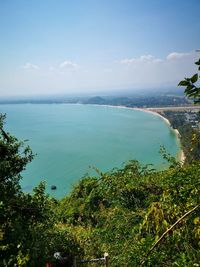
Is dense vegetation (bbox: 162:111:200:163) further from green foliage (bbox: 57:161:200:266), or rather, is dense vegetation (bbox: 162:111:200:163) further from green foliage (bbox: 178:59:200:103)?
green foliage (bbox: 57:161:200:266)

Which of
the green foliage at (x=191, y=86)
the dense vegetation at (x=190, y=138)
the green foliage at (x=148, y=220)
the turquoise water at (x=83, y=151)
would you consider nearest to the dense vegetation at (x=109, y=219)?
the green foliage at (x=148, y=220)

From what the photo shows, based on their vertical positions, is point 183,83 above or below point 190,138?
above

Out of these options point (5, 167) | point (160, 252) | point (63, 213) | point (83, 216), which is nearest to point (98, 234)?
point (5, 167)

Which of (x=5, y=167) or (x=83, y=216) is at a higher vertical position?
(x=5, y=167)

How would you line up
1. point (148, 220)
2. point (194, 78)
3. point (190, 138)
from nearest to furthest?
point (194, 78) < point (190, 138) < point (148, 220)

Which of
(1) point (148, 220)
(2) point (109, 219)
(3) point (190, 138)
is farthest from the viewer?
(2) point (109, 219)

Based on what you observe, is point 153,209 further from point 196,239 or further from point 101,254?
point 101,254

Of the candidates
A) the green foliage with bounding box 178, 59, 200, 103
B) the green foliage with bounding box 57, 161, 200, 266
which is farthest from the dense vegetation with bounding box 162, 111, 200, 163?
the green foliage with bounding box 57, 161, 200, 266

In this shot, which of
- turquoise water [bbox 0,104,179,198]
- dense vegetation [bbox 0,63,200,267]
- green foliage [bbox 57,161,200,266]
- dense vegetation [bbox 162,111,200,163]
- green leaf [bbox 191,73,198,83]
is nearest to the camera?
green leaf [bbox 191,73,198,83]

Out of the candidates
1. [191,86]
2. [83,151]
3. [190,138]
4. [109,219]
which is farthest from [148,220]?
[83,151]

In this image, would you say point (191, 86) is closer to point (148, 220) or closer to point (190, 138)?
point (190, 138)

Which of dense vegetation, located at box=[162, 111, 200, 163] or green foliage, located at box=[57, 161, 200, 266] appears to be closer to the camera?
dense vegetation, located at box=[162, 111, 200, 163]
